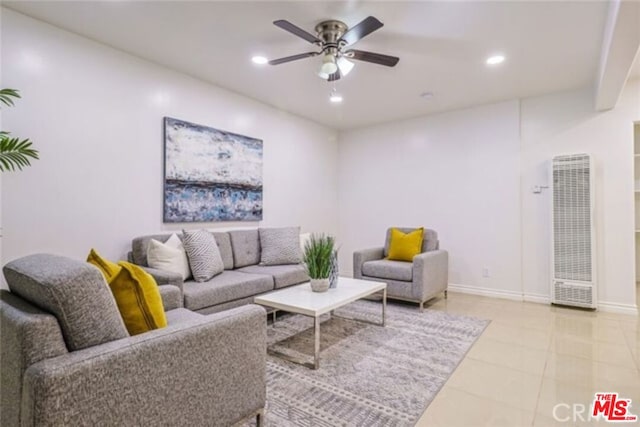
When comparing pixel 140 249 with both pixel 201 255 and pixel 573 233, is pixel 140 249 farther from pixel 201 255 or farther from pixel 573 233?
pixel 573 233

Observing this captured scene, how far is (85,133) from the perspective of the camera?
2734 millimetres

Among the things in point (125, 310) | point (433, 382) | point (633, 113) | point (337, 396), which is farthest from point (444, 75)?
point (125, 310)

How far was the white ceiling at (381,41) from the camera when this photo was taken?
2324mm

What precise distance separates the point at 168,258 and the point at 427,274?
8.45 ft

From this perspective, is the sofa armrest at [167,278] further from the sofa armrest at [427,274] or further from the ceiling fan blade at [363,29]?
the sofa armrest at [427,274]

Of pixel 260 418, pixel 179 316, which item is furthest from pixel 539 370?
pixel 179 316

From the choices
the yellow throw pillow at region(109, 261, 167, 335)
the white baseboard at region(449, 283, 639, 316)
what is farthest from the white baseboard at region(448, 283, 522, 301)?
the yellow throw pillow at region(109, 261, 167, 335)

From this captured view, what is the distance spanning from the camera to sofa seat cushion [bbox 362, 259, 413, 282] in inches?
147

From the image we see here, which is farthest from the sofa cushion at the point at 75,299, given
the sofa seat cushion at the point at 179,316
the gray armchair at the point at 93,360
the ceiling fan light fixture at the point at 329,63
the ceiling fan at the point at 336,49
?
the ceiling fan light fixture at the point at 329,63

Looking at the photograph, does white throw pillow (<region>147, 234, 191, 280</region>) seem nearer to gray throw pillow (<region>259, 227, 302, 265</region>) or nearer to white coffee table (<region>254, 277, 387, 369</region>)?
white coffee table (<region>254, 277, 387, 369</region>)

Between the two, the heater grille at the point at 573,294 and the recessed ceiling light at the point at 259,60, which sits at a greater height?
the recessed ceiling light at the point at 259,60

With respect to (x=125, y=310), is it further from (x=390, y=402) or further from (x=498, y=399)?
(x=498, y=399)

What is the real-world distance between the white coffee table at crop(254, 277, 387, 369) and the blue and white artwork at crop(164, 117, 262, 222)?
1365 mm

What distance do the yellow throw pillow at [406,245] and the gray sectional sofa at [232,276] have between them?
1209 millimetres
